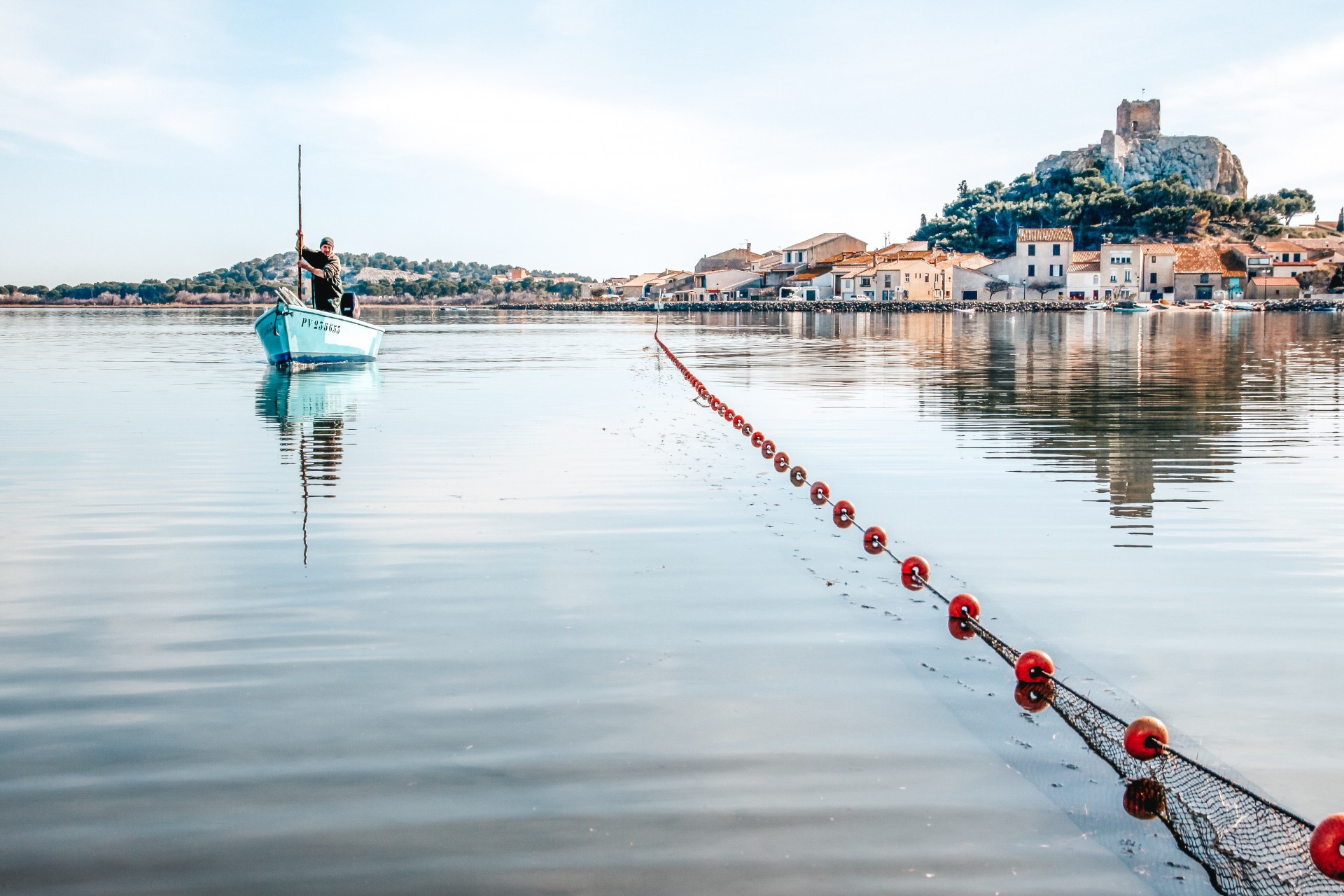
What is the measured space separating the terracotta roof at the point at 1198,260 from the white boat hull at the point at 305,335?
9220 centimetres

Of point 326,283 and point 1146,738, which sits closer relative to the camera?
point 1146,738

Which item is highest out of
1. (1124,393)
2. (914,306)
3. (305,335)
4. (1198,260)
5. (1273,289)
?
(1198,260)

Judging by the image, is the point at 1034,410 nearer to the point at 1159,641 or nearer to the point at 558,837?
the point at 1159,641

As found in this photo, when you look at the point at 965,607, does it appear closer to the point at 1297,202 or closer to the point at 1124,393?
the point at 1124,393

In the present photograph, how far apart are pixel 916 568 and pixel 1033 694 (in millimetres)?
2370

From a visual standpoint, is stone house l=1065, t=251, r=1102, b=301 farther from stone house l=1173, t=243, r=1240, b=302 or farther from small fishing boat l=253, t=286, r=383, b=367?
small fishing boat l=253, t=286, r=383, b=367

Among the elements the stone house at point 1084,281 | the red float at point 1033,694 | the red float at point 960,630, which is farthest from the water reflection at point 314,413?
the stone house at point 1084,281

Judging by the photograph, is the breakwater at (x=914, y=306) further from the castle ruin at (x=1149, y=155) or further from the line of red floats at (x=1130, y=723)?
the line of red floats at (x=1130, y=723)

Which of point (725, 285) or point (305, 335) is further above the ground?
point (725, 285)

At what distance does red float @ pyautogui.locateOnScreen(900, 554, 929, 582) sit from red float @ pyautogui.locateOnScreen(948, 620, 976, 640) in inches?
37.7

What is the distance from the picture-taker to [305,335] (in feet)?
97.2

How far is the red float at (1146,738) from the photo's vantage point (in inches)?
187

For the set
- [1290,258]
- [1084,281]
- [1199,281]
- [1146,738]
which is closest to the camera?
[1146,738]

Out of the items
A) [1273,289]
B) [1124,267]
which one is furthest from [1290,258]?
[1124,267]
